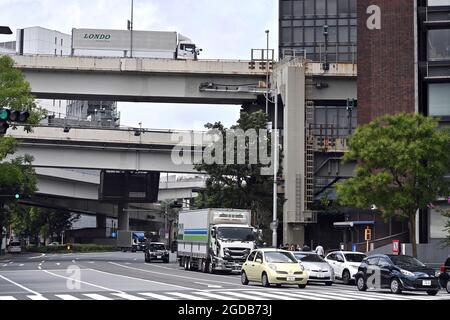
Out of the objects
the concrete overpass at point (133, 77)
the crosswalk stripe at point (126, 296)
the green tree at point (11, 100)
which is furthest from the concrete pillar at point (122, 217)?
the crosswalk stripe at point (126, 296)

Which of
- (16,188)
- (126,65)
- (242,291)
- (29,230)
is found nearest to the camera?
(242,291)

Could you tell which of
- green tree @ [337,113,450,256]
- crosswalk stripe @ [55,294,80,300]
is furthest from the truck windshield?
crosswalk stripe @ [55,294,80,300]

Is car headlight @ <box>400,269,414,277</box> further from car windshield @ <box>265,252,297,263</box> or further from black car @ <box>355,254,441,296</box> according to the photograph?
car windshield @ <box>265,252,297,263</box>

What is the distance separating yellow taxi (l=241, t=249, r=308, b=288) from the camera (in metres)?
32.0

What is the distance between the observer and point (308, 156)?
202 ft

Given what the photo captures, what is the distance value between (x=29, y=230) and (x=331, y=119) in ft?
231

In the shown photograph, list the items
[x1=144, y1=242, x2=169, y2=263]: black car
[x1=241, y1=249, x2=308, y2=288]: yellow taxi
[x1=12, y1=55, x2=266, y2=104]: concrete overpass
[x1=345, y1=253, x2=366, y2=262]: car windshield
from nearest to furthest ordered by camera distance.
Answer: [x1=241, y1=249, x2=308, y2=288]: yellow taxi → [x1=345, y1=253, x2=366, y2=262]: car windshield → [x1=12, y1=55, x2=266, y2=104]: concrete overpass → [x1=144, y1=242, x2=169, y2=263]: black car

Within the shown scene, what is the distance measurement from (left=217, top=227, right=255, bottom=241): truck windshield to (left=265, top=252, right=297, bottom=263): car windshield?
1166 cm

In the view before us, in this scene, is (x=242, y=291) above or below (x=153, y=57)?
below

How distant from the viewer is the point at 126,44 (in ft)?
219

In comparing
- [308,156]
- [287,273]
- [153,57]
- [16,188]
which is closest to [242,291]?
[287,273]

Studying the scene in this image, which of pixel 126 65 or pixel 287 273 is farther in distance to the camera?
pixel 126 65

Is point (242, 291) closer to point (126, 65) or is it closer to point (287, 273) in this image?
point (287, 273)

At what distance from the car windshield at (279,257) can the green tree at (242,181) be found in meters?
24.5
